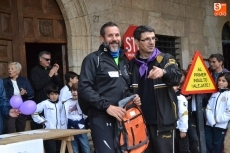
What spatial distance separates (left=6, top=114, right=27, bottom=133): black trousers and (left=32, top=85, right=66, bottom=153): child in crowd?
0.25 meters

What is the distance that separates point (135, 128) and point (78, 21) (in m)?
4.13

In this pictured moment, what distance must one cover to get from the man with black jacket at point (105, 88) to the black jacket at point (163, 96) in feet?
0.78

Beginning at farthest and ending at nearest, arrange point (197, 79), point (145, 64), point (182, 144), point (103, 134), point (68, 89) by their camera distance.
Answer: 1. point (68, 89)
2. point (182, 144)
3. point (197, 79)
4. point (145, 64)
5. point (103, 134)

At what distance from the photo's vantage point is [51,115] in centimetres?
557

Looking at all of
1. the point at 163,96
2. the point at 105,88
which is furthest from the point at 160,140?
the point at 105,88

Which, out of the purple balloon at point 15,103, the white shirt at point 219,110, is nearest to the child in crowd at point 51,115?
the purple balloon at point 15,103

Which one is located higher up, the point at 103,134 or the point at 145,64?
the point at 145,64

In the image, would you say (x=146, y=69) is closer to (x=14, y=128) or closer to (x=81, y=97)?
(x=81, y=97)

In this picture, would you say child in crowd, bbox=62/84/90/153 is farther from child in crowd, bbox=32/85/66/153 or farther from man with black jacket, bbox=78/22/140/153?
man with black jacket, bbox=78/22/140/153

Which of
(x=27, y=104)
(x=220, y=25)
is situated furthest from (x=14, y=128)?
(x=220, y=25)

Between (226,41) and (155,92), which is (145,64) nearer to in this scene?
(155,92)

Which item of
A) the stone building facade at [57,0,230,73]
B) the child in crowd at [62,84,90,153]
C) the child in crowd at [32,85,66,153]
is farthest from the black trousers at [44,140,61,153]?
the stone building facade at [57,0,230,73]

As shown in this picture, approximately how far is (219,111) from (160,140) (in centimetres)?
250

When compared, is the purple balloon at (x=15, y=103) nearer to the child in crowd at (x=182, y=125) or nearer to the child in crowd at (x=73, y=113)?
the child in crowd at (x=73, y=113)
